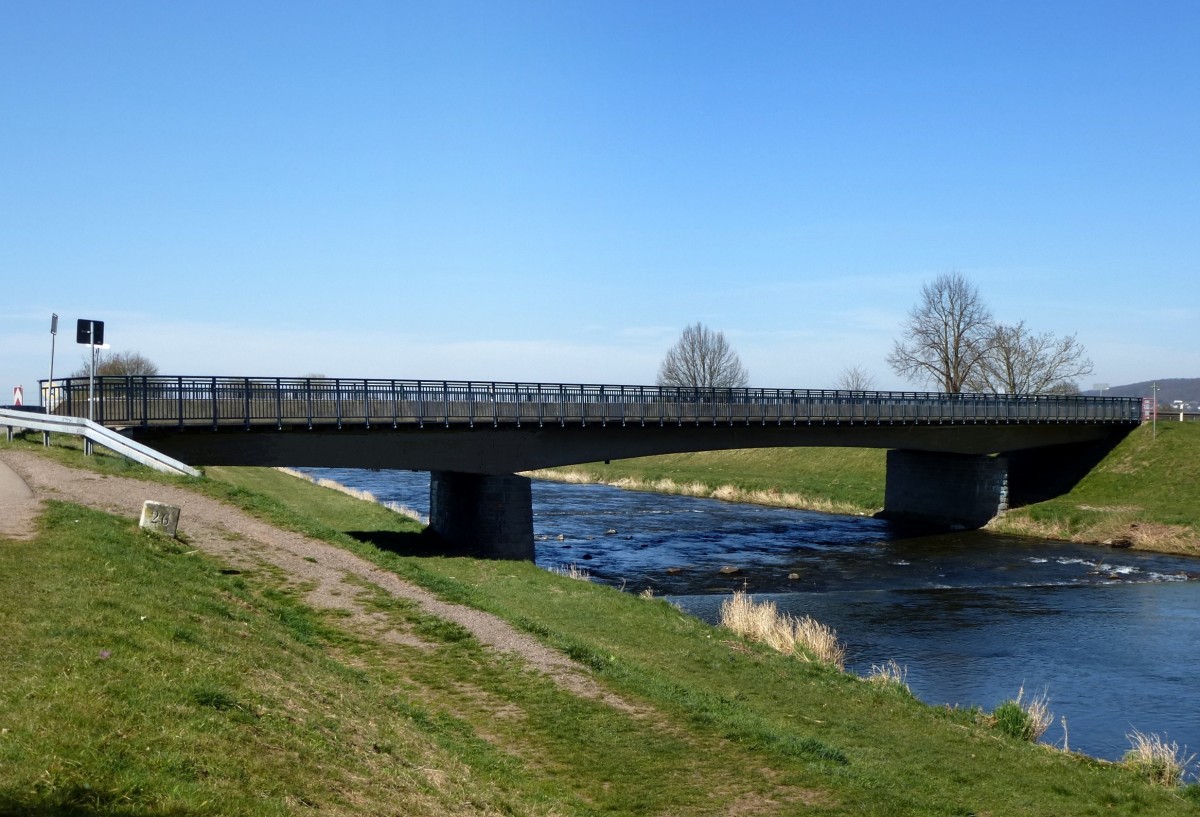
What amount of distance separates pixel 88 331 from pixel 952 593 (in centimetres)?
2758

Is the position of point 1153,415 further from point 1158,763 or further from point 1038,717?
point 1158,763

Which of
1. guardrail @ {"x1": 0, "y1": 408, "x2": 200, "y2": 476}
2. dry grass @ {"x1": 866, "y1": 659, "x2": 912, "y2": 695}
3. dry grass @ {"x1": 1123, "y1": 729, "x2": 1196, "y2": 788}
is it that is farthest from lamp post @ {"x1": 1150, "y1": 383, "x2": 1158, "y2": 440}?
guardrail @ {"x1": 0, "y1": 408, "x2": 200, "y2": 476}

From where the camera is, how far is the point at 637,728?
1241cm

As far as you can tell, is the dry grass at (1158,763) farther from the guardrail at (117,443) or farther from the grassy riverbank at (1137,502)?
the grassy riverbank at (1137,502)

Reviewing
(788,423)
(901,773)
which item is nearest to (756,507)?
(788,423)

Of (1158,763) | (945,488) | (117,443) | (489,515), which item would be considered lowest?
(1158,763)

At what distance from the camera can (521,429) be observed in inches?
1507

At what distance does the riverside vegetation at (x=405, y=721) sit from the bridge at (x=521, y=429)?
43.0 feet

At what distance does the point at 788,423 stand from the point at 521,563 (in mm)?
20648

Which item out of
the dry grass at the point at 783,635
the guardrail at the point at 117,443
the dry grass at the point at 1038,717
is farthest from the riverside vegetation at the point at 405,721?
the guardrail at the point at 117,443

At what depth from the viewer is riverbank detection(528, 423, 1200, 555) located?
47.7m

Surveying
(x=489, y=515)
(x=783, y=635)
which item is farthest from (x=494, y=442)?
(x=783, y=635)

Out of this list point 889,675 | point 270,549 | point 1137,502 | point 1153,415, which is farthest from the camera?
point 1153,415

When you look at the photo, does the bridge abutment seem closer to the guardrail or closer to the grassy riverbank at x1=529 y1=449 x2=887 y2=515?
the grassy riverbank at x1=529 y1=449 x2=887 y2=515
